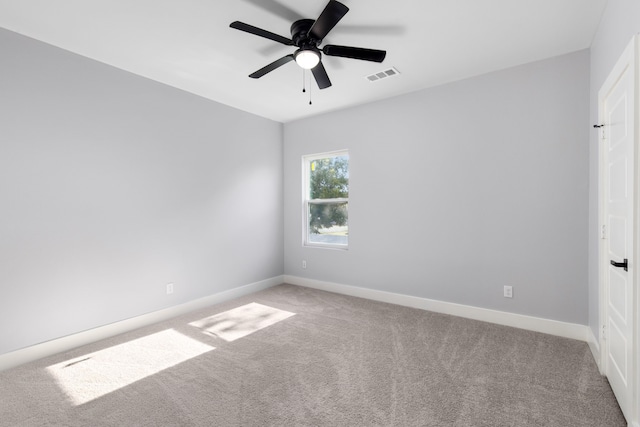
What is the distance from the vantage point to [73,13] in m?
2.25

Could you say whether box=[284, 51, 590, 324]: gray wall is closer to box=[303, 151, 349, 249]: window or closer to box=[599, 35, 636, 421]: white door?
box=[303, 151, 349, 249]: window

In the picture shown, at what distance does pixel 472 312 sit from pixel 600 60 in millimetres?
2551

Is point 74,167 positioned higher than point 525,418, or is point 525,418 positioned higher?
point 74,167

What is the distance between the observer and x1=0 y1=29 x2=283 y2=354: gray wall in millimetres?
2490

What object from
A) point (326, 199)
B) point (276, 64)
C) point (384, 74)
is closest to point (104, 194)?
point (276, 64)

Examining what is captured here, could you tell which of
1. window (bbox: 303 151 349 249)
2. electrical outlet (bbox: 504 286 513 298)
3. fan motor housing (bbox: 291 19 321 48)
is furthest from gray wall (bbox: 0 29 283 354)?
electrical outlet (bbox: 504 286 513 298)

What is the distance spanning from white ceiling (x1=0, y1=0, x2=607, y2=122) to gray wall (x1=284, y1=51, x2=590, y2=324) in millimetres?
341

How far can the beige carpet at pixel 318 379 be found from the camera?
1.83 m

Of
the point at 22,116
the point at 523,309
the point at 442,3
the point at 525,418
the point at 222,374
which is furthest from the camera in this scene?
the point at 523,309

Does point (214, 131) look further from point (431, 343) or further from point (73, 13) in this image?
point (431, 343)

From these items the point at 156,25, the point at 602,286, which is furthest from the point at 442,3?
the point at 602,286

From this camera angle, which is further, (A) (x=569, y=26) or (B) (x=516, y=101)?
(B) (x=516, y=101)

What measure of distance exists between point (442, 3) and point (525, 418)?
2.74m

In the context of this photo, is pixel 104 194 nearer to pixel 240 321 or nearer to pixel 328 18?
pixel 240 321
